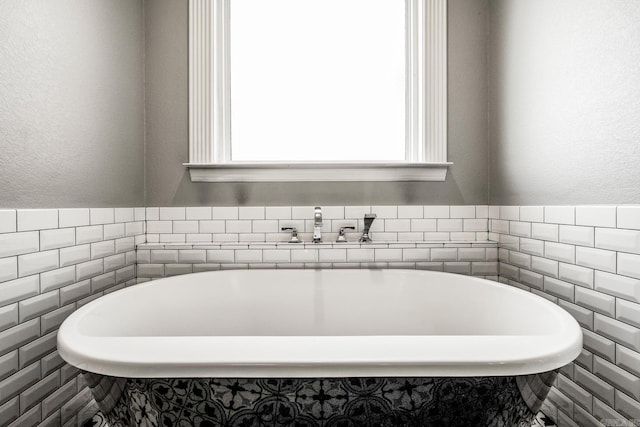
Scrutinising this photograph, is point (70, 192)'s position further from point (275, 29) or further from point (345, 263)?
point (275, 29)

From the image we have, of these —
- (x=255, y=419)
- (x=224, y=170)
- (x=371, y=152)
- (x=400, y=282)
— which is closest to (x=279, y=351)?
(x=255, y=419)

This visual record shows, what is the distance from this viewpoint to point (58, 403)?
3.99 ft

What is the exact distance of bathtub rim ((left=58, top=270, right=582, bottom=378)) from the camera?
68cm

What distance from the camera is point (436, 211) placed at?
73.8 inches

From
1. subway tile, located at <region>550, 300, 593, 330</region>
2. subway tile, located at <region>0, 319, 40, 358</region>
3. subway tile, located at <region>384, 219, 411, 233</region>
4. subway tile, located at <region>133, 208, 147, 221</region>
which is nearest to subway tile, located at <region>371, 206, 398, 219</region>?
subway tile, located at <region>384, 219, 411, 233</region>

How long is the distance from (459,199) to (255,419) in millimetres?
1582

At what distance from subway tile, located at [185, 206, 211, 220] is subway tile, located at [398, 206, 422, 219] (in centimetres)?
107

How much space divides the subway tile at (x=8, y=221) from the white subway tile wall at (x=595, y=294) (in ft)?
6.25

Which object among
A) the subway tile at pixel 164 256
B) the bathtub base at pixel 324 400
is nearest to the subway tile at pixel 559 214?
the bathtub base at pixel 324 400

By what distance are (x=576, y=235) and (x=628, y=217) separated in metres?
0.22

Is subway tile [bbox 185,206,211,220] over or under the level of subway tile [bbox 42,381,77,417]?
over

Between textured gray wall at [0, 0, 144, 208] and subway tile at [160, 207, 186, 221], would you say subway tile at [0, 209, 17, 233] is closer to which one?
textured gray wall at [0, 0, 144, 208]

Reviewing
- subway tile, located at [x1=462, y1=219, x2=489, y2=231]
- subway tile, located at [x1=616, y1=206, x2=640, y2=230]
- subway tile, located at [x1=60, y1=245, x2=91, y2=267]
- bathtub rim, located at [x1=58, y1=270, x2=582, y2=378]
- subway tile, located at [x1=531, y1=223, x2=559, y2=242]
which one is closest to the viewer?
bathtub rim, located at [x1=58, y1=270, x2=582, y2=378]

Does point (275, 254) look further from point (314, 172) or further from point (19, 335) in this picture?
point (19, 335)
